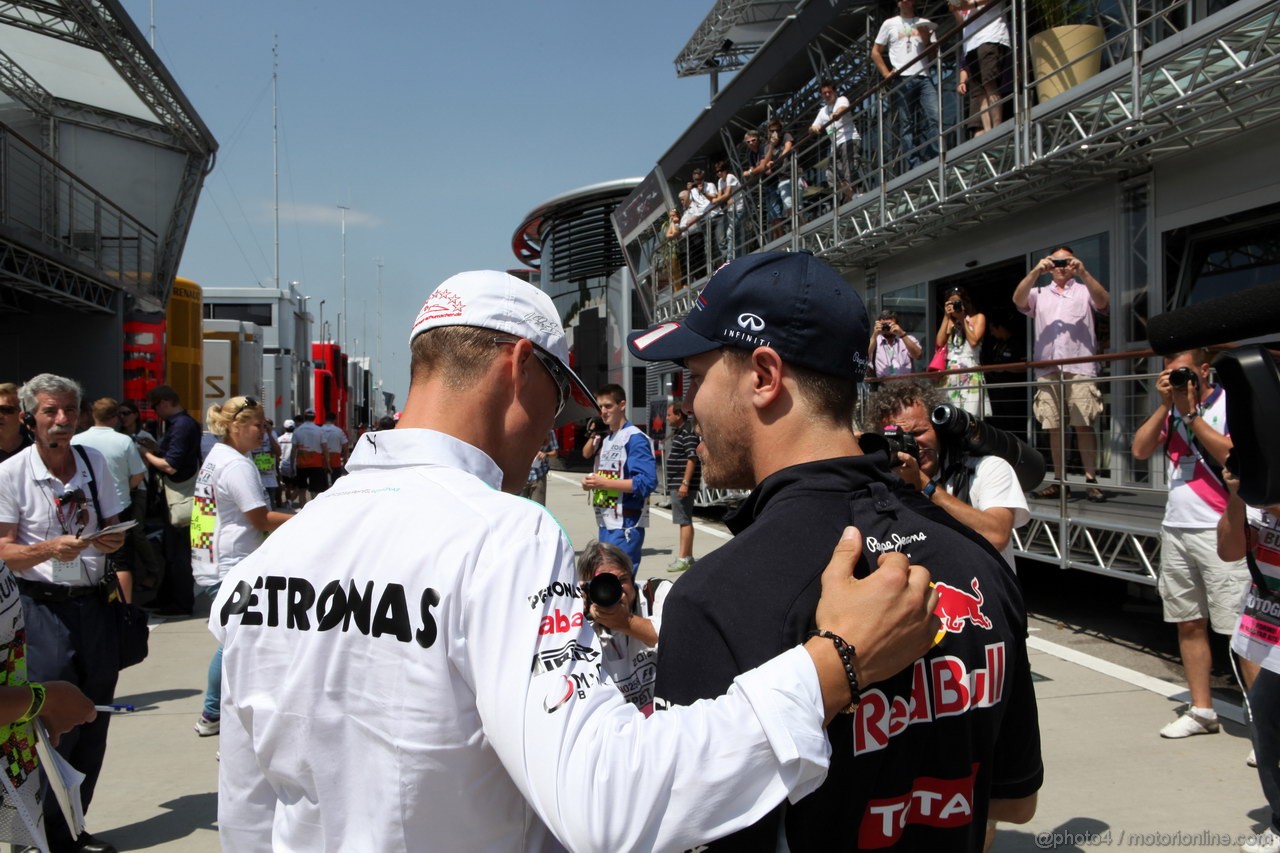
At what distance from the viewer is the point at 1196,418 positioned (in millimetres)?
4395

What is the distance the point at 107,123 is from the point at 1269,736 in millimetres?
18443

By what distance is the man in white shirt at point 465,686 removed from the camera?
1.12 meters

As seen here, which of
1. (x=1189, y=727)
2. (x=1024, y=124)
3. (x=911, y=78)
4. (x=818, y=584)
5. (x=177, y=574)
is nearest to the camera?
(x=818, y=584)

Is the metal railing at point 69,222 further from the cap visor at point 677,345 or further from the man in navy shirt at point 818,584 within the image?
the man in navy shirt at point 818,584

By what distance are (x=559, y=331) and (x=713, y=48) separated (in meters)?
21.0

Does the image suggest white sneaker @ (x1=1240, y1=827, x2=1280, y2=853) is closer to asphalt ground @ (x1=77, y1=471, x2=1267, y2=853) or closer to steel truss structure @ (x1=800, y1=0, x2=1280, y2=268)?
asphalt ground @ (x1=77, y1=471, x2=1267, y2=853)

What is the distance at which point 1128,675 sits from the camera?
608cm

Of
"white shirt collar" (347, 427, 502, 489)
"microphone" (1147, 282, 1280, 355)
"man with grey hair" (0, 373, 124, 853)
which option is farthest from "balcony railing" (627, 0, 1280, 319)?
"man with grey hair" (0, 373, 124, 853)

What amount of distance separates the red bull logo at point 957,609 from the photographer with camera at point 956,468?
2506mm

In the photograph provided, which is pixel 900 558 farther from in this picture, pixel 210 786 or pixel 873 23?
pixel 873 23

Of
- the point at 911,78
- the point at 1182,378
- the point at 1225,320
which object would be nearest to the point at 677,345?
the point at 1225,320

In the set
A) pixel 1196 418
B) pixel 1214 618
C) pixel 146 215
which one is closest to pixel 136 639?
pixel 1196 418

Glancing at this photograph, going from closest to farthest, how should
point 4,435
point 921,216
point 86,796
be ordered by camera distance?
point 86,796 → point 4,435 → point 921,216

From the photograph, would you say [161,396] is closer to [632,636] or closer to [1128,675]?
[632,636]
